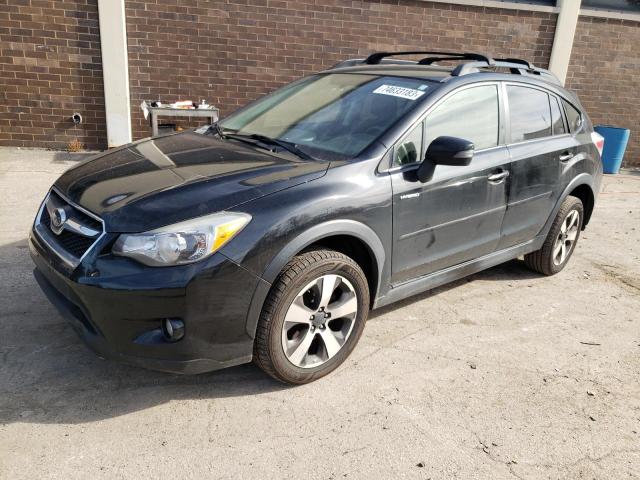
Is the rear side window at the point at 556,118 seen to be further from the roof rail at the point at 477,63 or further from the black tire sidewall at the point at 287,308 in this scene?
the black tire sidewall at the point at 287,308

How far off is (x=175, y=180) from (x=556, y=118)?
321 centimetres

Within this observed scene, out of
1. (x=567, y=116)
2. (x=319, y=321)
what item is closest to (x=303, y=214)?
(x=319, y=321)

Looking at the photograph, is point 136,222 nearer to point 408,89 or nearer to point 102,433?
point 102,433

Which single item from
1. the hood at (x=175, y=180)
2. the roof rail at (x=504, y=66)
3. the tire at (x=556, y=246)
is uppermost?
the roof rail at (x=504, y=66)

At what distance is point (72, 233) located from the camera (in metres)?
2.87

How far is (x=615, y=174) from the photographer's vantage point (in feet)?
32.9

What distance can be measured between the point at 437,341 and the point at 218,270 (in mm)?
1741

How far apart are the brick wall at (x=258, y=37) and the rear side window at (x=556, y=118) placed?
493 centimetres

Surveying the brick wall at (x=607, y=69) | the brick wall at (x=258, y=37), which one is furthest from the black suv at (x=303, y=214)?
the brick wall at (x=607, y=69)

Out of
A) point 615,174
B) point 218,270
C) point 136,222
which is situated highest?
point 136,222

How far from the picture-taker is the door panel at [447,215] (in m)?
3.36

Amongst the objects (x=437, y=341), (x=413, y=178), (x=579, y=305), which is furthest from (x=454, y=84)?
(x=579, y=305)

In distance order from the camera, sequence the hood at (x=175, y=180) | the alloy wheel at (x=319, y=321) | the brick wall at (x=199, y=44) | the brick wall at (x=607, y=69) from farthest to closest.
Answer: the brick wall at (x=607, y=69) → the brick wall at (x=199, y=44) → the alloy wheel at (x=319, y=321) → the hood at (x=175, y=180)

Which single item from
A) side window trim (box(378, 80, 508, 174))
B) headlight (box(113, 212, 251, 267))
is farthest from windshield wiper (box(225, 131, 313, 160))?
headlight (box(113, 212, 251, 267))
